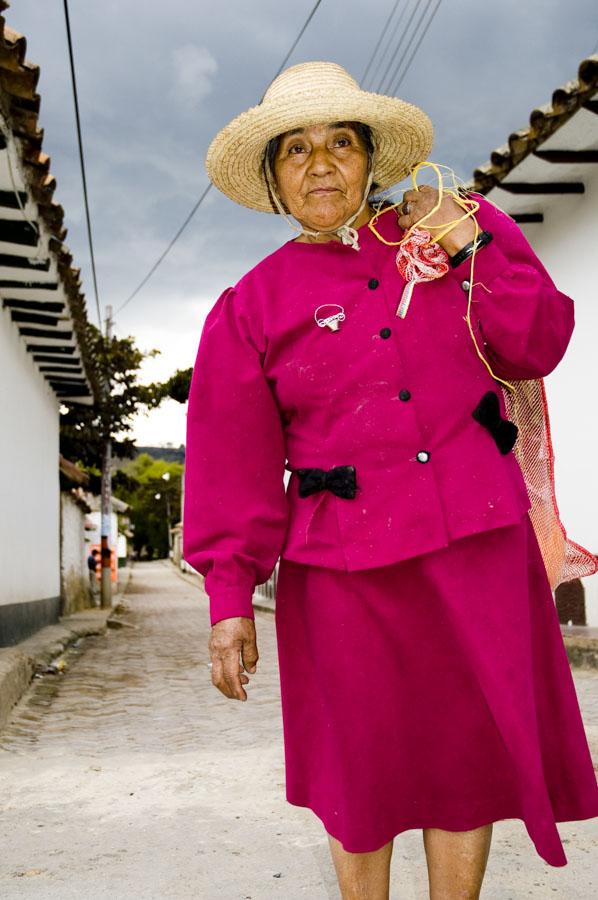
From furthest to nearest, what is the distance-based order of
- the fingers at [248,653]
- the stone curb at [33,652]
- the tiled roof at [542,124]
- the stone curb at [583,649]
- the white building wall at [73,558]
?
the white building wall at [73,558], the stone curb at [583,649], the stone curb at [33,652], the tiled roof at [542,124], the fingers at [248,653]

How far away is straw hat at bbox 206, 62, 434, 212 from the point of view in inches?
81.3

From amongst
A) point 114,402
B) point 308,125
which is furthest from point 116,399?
point 308,125

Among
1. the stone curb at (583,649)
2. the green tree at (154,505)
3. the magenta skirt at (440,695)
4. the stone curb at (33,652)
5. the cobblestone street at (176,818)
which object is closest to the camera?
the magenta skirt at (440,695)

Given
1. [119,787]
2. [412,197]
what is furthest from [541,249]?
[412,197]

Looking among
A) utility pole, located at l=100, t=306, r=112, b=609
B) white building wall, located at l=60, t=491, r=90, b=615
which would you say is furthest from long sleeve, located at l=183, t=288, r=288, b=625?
utility pole, located at l=100, t=306, r=112, b=609

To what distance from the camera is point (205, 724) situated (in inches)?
216

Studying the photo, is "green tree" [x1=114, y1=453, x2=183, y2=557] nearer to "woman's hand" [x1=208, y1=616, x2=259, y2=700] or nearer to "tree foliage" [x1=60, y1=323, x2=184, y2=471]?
"tree foliage" [x1=60, y1=323, x2=184, y2=471]

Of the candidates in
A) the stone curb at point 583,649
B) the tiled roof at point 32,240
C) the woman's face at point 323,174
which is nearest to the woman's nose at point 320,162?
the woman's face at point 323,174

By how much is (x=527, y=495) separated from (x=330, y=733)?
653mm

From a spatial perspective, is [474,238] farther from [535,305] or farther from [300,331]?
[300,331]

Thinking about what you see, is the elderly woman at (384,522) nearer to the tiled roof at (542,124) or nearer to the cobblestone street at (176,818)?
the cobblestone street at (176,818)

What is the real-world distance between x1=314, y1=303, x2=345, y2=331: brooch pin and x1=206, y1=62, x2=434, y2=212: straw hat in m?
0.45

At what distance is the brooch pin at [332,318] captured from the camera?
76.4 inches

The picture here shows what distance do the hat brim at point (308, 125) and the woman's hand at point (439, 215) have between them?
0.82 feet
